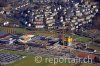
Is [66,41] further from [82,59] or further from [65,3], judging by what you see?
[65,3]

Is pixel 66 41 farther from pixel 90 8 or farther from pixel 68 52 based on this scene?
pixel 90 8

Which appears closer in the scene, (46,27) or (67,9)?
(46,27)

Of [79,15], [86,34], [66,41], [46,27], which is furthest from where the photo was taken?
[79,15]

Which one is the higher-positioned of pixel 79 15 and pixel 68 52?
pixel 79 15

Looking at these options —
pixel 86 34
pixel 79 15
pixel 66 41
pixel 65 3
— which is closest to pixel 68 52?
pixel 66 41

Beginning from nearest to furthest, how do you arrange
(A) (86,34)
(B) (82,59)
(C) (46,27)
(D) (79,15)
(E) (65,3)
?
(B) (82,59) → (A) (86,34) → (C) (46,27) → (D) (79,15) → (E) (65,3)

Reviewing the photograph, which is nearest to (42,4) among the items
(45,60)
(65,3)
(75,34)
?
(65,3)
